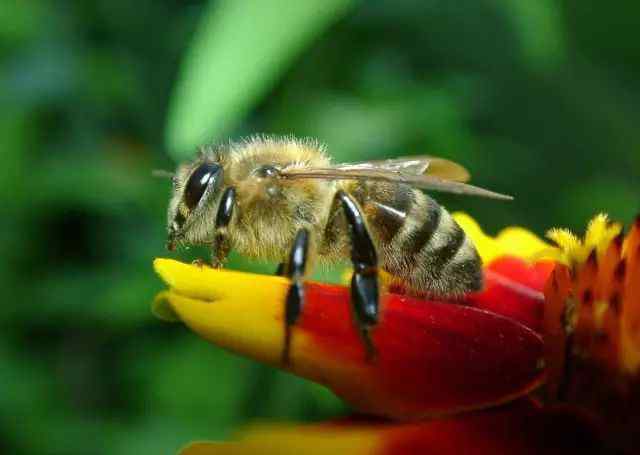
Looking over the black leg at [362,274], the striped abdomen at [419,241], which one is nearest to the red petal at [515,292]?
the striped abdomen at [419,241]

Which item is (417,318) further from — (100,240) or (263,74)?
(100,240)

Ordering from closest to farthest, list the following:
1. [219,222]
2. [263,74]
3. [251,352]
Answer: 1. [251,352]
2. [219,222]
3. [263,74]

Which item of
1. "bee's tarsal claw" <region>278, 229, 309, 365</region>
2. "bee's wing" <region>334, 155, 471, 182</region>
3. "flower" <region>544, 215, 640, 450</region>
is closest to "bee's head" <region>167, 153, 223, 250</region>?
"bee's tarsal claw" <region>278, 229, 309, 365</region>

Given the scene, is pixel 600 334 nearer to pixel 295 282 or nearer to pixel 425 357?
pixel 425 357

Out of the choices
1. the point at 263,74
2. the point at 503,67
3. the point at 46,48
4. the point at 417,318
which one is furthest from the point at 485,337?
the point at 46,48

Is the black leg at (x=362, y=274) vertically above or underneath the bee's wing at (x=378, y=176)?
underneath

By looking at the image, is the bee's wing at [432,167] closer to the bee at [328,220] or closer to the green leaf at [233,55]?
the bee at [328,220]

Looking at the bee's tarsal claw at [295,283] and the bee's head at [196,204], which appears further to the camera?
the bee's head at [196,204]

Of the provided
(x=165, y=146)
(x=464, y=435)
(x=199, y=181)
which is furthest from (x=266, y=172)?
(x=165, y=146)
